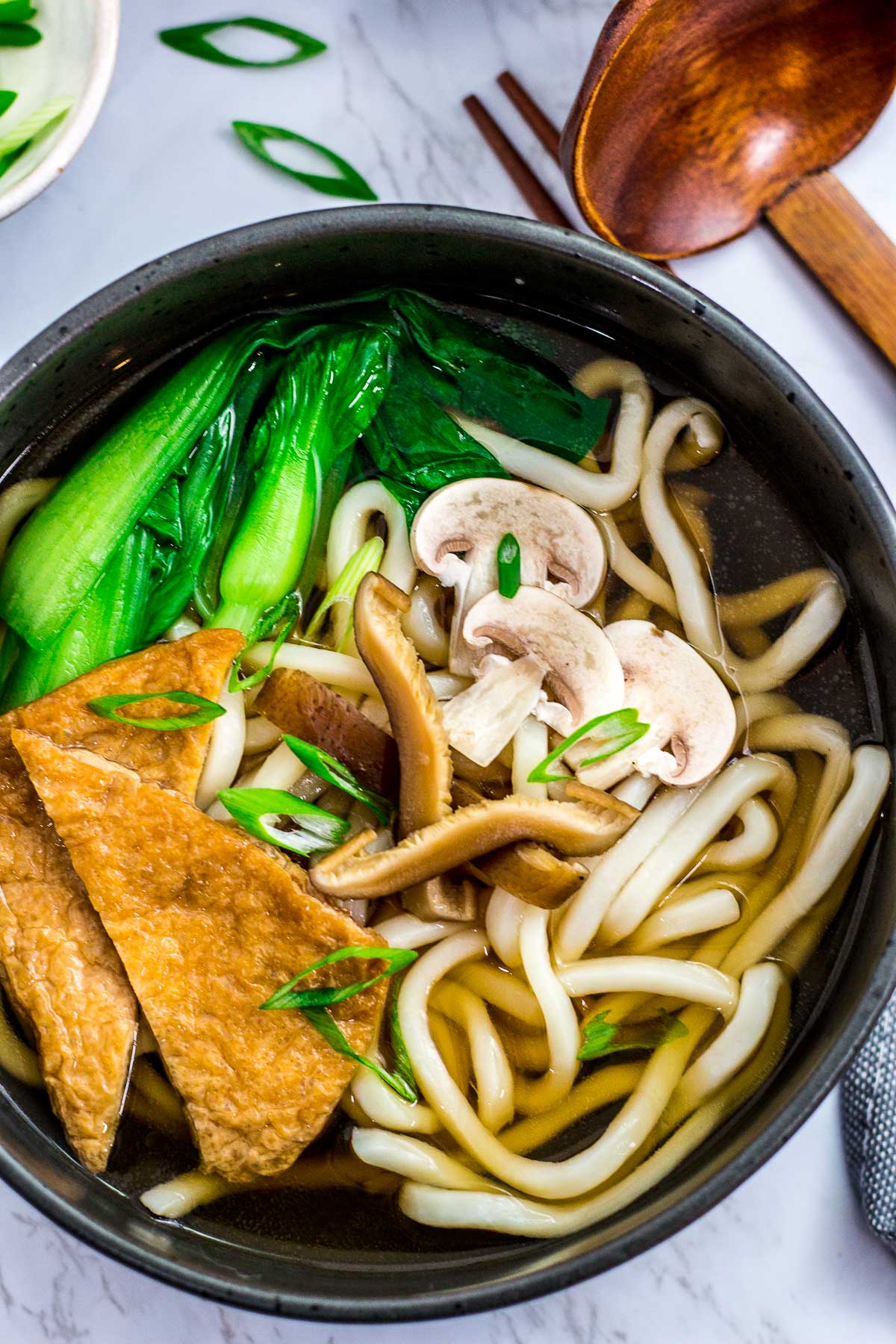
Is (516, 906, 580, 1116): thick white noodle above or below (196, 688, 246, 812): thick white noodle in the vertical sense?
below

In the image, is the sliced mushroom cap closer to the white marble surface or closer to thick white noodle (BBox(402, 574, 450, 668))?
thick white noodle (BBox(402, 574, 450, 668))

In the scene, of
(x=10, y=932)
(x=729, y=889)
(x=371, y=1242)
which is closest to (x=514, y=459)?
(x=729, y=889)

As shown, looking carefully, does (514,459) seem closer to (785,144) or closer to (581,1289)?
(785,144)

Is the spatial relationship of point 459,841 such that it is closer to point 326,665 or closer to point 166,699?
point 326,665

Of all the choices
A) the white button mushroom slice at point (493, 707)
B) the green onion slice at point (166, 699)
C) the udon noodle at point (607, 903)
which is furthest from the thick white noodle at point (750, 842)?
the green onion slice at point (166, 699)

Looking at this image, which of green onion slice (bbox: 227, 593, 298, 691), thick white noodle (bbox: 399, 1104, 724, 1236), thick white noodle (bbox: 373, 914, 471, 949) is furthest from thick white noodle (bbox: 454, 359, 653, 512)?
thick white noodle (bbox: 399, 1104, 724, 1236)

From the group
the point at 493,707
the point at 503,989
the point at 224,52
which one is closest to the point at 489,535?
the point at 493,707
